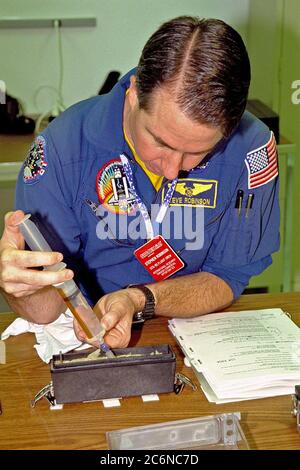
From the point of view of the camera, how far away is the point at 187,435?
136cm

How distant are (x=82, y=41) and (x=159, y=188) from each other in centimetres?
193

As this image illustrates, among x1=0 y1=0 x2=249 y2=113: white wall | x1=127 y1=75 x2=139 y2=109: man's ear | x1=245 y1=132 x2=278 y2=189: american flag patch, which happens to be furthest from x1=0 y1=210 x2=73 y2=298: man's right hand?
x1=0 y1=0 x2=249 y2=113: white wall

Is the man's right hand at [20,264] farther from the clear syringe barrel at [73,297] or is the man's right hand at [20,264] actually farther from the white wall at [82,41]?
the white wall at [82,41]

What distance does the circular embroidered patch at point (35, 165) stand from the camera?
6.16 ft

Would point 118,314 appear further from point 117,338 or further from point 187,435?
point 187,435

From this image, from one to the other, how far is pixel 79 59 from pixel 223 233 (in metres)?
1.92

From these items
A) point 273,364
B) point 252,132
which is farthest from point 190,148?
point 273,364

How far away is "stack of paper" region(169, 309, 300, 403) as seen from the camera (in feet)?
5.20

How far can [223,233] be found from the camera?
205 cm

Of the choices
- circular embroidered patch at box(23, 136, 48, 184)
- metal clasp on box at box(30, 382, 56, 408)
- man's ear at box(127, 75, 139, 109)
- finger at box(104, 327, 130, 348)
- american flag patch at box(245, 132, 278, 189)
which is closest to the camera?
metal clasp on box at box(30, 382, 56, 408)

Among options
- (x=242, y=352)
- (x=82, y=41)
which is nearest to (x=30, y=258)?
(x=242, y=352)

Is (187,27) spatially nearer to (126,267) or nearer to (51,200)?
(51,200)

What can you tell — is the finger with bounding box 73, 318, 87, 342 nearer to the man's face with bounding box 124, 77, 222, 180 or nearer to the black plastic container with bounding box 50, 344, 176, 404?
the black plastic container with bounding box 50, 344, 176, 404

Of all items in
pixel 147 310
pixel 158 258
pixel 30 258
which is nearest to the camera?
pixel 30 258
